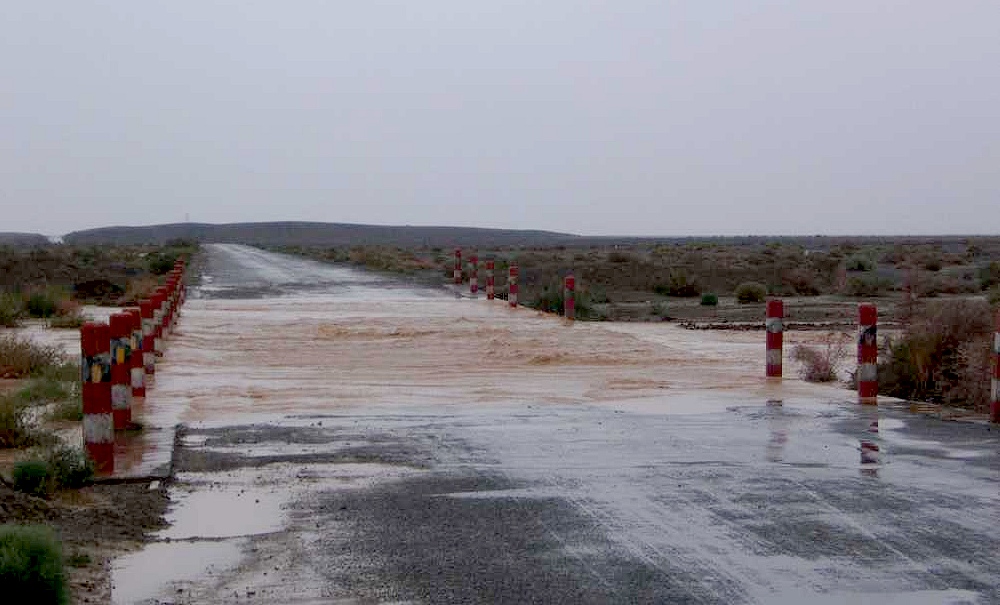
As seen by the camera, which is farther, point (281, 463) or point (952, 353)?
point (952, 353)

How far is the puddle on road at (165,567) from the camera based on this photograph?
24.4ft

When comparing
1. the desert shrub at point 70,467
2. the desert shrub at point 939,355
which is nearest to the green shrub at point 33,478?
the desert shrub at point 70,467

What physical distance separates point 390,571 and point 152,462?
4.20 m

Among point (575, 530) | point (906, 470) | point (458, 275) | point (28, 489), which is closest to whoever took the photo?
point (575, 530)

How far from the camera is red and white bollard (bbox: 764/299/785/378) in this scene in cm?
1758

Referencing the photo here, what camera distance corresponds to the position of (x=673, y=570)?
25.6 feet

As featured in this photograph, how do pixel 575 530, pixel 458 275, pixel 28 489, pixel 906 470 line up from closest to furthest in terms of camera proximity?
pixel 575 530 → pixel 28 489 → pixel 906 470 → pixel 458 275

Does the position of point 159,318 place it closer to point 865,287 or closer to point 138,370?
point 138,370

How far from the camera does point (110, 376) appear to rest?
1104 cm

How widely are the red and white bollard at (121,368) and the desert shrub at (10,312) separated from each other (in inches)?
671

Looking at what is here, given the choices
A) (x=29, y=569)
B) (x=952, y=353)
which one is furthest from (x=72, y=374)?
(x=29, y=569)

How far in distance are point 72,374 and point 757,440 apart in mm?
9319

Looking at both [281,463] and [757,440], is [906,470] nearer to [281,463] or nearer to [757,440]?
[757,440]

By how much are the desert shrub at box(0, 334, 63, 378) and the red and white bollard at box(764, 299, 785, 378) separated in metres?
9.32
